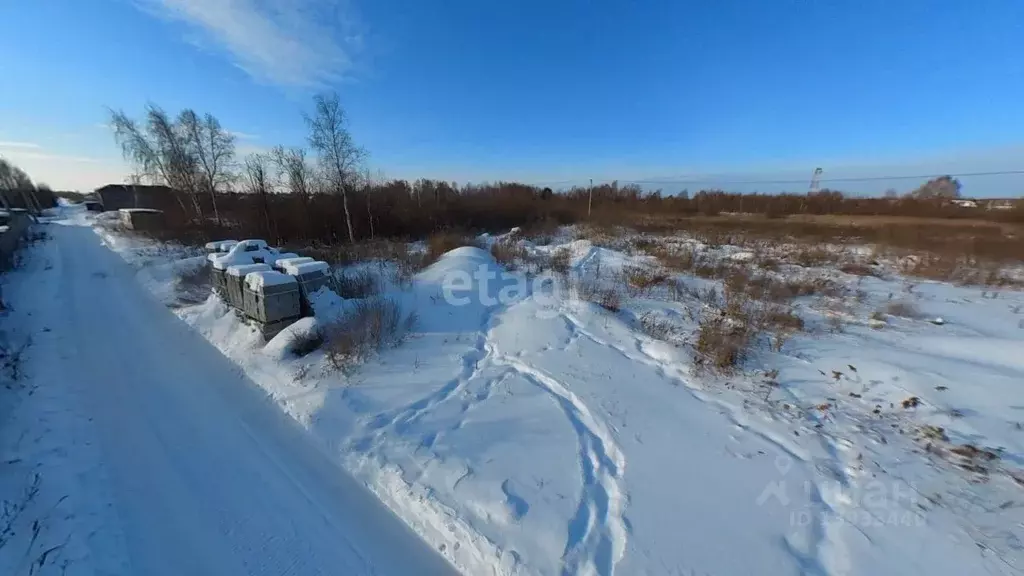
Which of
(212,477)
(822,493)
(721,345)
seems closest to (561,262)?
(721,345)

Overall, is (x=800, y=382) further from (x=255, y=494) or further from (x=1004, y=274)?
(x=1004, y=274)

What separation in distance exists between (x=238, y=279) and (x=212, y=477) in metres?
3.90

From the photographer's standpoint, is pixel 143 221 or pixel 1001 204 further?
pixel 1001 204

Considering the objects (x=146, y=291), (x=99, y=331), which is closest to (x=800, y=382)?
(x=99, y=331)

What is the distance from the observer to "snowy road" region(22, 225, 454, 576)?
2.29 metres

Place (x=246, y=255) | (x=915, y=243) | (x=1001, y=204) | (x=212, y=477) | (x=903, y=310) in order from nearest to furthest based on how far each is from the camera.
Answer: (x=212, y=477), (x=903, y=310), (x=246, y=255), (x=915, y=243), (x=1001, y=204)

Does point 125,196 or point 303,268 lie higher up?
point 125,196

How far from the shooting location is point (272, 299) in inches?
207

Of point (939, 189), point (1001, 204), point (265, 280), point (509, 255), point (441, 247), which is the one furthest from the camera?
point (939, 189)

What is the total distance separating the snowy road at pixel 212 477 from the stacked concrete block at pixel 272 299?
2.50ft

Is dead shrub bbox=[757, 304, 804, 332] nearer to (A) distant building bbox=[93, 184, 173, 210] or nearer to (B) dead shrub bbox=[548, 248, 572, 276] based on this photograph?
(B) dead shrub bbox=[548, 248, 572, 276]

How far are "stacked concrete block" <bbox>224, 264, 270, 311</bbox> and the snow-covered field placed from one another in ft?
1.76

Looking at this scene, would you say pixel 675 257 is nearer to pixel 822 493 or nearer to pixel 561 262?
pixel 561 262

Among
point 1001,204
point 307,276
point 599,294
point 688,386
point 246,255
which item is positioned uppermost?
point 1001,204
